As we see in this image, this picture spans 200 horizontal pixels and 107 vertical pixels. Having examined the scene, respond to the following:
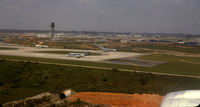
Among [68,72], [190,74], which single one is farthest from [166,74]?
[68,72]

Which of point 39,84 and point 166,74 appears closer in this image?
point 39,84

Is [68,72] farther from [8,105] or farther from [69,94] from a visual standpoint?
[8,105]

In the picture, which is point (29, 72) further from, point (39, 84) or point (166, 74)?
point (166, 74)

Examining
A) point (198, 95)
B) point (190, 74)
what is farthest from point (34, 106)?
point (190, 74)

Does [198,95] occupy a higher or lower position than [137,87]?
→ higher

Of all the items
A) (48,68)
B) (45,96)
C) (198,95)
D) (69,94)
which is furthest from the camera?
(48,68)

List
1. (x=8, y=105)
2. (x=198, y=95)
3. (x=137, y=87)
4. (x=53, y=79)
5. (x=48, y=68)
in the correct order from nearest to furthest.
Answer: (x=198, y=95)
(x=8, y=105)
(x=137, y=87)
(x=53, y=79)
(x=48, y=68)
